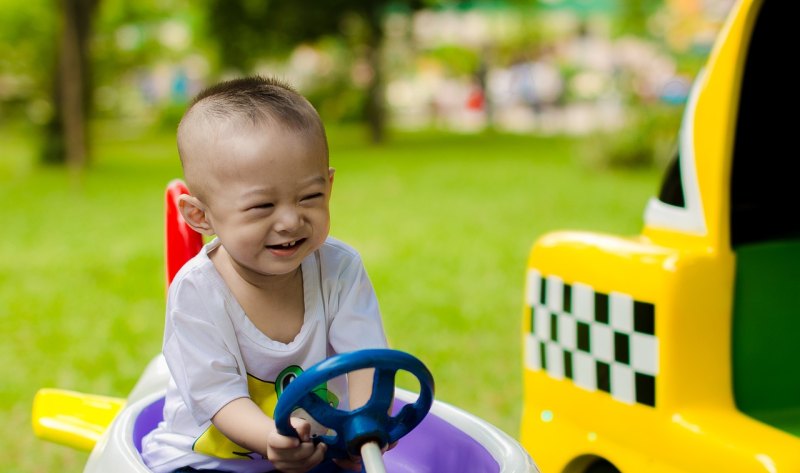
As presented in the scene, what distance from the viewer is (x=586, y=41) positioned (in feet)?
81.4

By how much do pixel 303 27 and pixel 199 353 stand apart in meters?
12.1

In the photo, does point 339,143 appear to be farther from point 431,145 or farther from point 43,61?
point 43,61

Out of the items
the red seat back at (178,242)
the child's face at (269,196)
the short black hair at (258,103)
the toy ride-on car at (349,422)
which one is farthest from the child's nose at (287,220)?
the red seat back at (178,242)

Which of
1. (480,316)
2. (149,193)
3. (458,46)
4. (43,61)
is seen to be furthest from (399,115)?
(480,316)

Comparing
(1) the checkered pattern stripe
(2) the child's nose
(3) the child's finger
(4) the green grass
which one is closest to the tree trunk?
(4) the green grass

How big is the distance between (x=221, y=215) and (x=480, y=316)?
9.78ft

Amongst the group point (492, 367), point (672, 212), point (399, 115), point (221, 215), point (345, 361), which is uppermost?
point (221, 215)

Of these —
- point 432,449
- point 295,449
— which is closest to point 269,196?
point 295,449

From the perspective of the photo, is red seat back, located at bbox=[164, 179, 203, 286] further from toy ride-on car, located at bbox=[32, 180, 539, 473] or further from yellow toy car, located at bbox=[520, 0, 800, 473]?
yellow toy car, located at bbox=[520, 0, 800, 473]

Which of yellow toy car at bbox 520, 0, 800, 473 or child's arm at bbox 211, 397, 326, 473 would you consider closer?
child's arm at bbox 211, 397, 326, 473

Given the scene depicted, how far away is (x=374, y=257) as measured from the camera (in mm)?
5680

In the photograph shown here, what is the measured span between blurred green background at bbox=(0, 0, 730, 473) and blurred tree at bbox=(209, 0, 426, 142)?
3 centimetres

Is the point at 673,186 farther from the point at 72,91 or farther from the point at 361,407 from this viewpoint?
the point at 72,91

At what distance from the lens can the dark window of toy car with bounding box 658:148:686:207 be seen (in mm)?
2100
